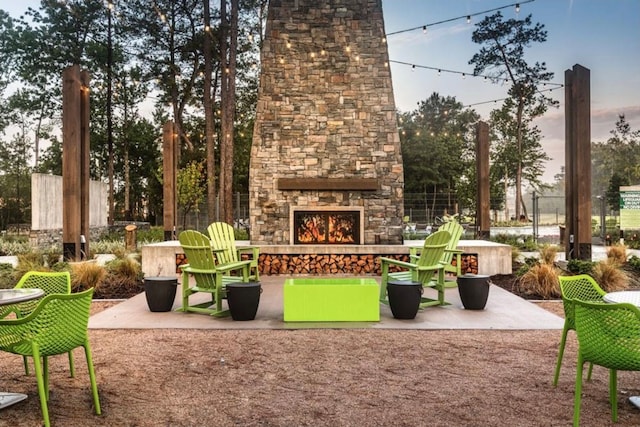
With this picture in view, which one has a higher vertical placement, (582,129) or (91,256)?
(582,129)

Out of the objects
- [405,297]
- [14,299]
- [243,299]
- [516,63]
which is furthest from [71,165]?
[516,63]

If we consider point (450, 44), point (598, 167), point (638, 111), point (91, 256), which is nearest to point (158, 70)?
point (450, 44)

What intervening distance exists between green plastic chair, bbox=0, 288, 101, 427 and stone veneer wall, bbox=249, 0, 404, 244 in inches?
234

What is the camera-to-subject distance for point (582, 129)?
749cm

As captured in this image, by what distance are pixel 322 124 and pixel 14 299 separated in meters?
6.39


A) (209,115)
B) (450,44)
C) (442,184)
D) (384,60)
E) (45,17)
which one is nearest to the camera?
(384,60)

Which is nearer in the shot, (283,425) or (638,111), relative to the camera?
(283,425)

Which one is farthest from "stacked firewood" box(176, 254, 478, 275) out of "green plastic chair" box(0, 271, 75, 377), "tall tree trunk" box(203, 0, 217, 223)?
"tall tree trunk" box(203, 0, 217, 223)

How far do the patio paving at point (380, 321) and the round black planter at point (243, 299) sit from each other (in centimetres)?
8

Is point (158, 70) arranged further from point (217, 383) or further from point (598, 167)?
point (598, 167)

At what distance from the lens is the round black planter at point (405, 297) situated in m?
4.99

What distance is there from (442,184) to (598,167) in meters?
13.1

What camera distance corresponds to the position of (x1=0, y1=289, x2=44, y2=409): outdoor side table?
2.73 metres

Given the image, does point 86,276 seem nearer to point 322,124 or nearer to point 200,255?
point 200,255
